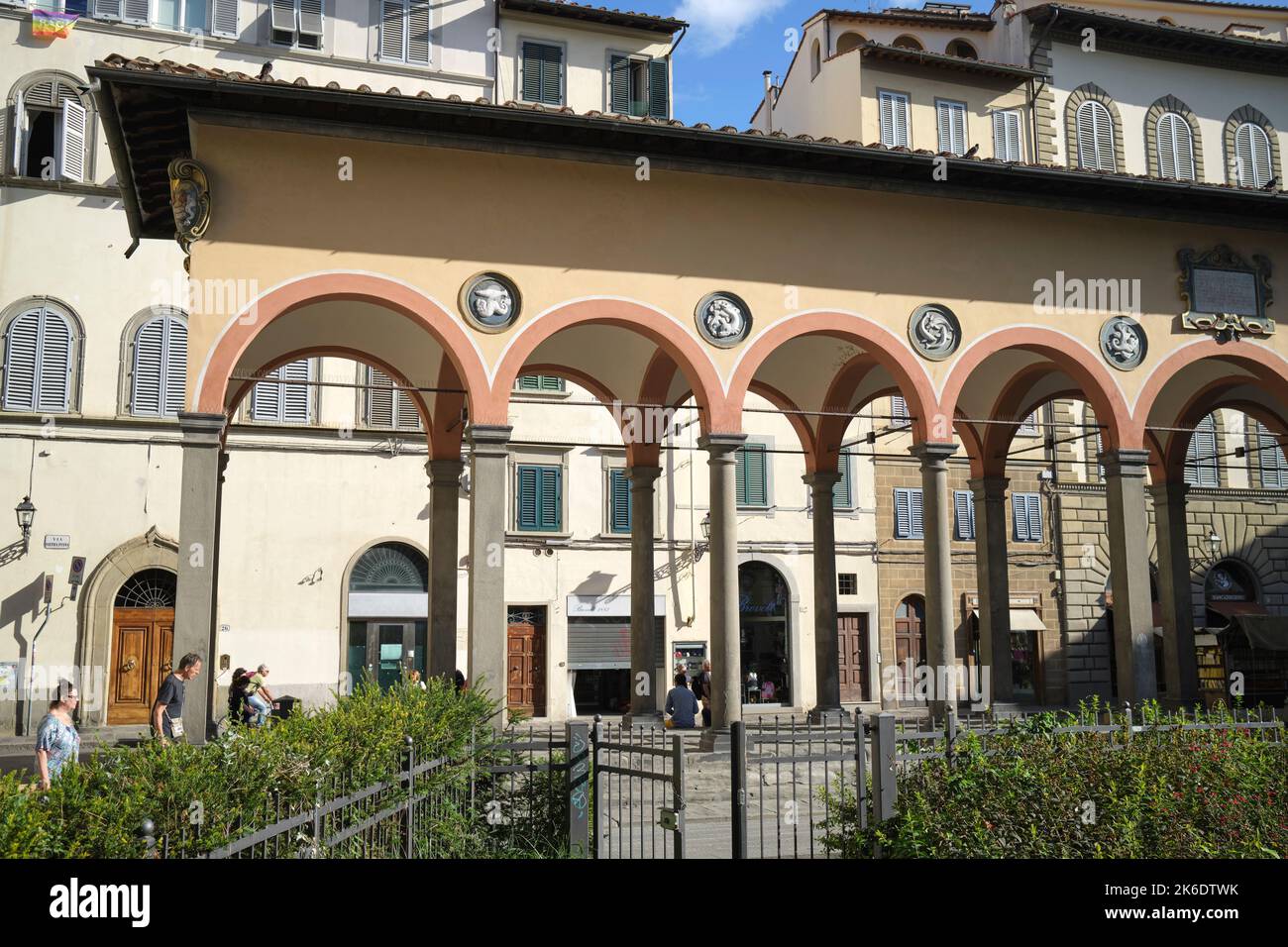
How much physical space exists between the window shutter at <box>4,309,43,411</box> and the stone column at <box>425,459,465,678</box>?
9.18m

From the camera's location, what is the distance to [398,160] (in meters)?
12.6

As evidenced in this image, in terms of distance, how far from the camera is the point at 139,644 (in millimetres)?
20797

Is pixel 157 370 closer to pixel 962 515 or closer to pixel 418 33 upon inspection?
pixel 418 33

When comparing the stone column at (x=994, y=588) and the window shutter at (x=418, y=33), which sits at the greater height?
the window shutter at (x=418, y=33)

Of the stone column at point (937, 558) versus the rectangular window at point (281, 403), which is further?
the rectangular window at point (281, 403)

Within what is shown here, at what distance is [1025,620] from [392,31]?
17278 mm

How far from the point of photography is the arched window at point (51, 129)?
68.6 feet

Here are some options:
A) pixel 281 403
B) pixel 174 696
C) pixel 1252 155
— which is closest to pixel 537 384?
pixel 281 403

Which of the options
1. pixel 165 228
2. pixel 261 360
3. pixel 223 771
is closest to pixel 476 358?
pixel 261 360

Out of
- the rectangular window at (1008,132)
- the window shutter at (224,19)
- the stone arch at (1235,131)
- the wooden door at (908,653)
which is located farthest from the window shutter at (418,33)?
the stone arch at (1235,131)

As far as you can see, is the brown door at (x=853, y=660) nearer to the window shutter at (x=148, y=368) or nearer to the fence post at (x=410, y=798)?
the window shutter at (x=148, y=368)

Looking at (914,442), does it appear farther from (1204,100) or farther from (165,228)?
(1204,100)

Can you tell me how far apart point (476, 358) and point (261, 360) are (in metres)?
3.52

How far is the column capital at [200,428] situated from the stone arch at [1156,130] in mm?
19420
